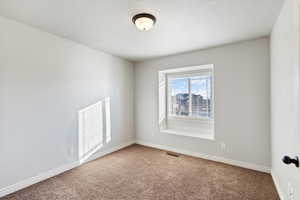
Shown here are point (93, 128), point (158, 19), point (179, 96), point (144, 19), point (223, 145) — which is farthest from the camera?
point (179, 96)

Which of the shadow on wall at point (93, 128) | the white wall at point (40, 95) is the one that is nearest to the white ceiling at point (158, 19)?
the white wall at point (40, 95)

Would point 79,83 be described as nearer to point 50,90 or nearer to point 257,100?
point 50,90

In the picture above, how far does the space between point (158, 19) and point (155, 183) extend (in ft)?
8.06

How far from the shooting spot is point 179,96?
4.18 metres

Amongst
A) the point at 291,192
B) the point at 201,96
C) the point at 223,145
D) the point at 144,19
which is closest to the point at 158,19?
the point at 144,19

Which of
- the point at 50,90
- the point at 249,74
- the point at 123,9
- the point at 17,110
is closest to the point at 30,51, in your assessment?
the point at 50,90

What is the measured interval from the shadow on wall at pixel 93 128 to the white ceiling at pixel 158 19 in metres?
1.39

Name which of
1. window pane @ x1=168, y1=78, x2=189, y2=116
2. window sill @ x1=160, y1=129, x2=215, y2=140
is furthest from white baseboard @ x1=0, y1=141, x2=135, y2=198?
window pane @ x1=168, y1=78, x2=189, y2=116

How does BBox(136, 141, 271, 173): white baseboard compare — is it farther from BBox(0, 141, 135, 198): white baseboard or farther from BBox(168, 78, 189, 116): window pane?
BBox(0, 141, 135, 198): white baseboard

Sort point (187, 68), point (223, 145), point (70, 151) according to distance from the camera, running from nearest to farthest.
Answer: point (70, 151) < point (223, 145) < point (187, 68)

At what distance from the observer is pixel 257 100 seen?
2.77 meters

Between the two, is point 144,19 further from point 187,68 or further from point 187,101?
point 187,101

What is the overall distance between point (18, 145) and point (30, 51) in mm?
1432

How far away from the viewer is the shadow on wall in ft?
10.2
